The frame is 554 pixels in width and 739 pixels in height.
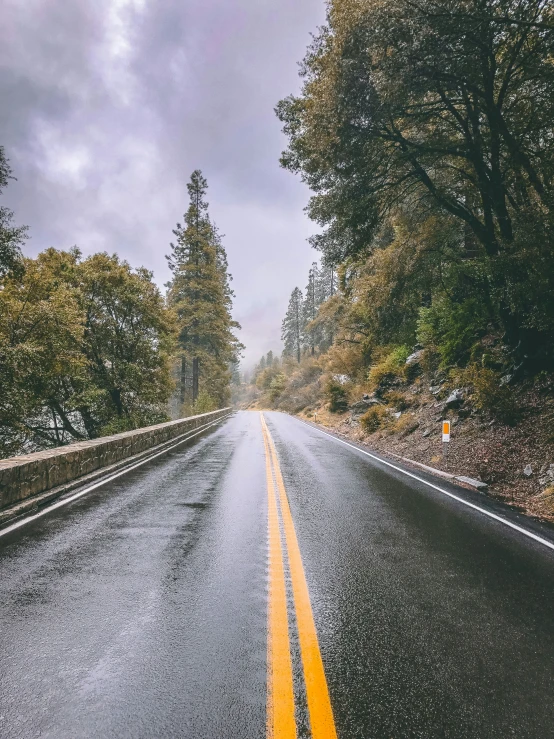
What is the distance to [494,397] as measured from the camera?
10125mm

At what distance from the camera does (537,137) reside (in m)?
9.77

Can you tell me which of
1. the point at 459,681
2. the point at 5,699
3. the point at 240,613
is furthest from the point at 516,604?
the point at 5,699

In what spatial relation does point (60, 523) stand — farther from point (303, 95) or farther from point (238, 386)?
point (238, 386)

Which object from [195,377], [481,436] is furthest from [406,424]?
[195,377]

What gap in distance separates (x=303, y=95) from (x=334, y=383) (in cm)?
1960

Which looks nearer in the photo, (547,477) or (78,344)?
(547,477)

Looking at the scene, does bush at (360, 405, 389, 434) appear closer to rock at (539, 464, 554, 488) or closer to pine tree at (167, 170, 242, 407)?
rock at (539, 464, 554, 488)

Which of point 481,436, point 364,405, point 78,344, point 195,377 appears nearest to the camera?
point 481,436

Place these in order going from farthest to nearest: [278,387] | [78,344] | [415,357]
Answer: [278,387] → [415,357] → [78,344]

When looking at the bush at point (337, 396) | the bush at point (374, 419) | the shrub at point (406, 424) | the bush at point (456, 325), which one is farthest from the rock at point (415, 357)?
the bush at point (337, 396)

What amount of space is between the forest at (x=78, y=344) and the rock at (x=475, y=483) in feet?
40.9

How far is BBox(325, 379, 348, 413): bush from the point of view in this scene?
90.1 feet

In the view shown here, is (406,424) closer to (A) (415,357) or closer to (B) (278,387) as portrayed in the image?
(A) (415,357)

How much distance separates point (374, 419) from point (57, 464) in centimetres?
1276
